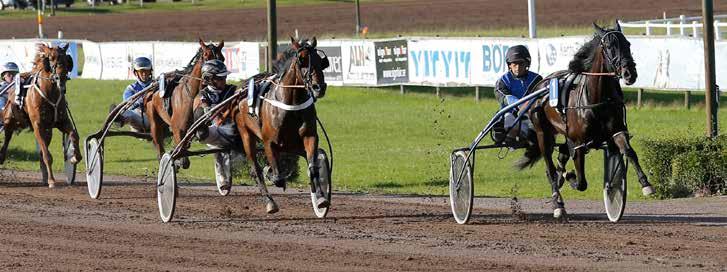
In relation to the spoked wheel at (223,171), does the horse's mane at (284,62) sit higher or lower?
higher

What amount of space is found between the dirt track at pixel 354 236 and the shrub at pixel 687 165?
0.49 meters

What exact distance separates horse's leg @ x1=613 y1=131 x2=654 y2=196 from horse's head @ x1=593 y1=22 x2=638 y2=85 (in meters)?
0.43

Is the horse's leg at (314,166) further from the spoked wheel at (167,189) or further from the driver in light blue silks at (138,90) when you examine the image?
the driver in light blue silks at (138,90)

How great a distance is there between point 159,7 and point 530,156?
1834 inches

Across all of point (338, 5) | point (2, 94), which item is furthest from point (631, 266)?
point (338, 5)

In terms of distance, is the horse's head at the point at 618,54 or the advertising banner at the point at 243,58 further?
the advertising banner at the point at 243,58

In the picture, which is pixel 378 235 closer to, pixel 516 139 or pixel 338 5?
pixel 516 139

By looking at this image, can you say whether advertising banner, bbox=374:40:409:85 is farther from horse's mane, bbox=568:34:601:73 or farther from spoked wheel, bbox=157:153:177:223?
horse's mane, bbox=568:34:601:73

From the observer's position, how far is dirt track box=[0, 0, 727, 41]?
44.2 metres

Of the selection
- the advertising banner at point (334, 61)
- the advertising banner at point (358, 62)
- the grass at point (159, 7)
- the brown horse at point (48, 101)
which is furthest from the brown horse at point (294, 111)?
the grass at point (159, 7)

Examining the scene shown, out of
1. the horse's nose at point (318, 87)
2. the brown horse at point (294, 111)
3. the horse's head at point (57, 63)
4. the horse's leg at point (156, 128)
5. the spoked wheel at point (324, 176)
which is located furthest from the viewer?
the horse's head at point (57, 63)

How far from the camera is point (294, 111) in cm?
1239

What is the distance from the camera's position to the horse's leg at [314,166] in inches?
480

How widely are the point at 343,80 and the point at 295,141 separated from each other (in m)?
17.0
